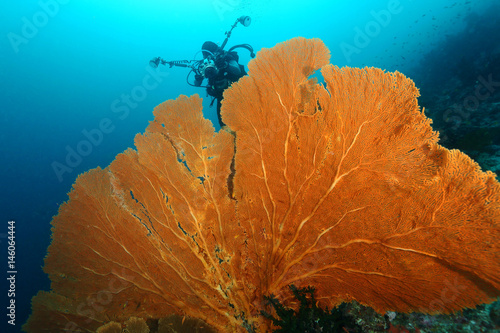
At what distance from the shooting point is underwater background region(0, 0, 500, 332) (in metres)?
13.7

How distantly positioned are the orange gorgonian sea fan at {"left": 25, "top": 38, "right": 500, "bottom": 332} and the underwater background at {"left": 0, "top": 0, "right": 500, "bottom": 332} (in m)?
2.92

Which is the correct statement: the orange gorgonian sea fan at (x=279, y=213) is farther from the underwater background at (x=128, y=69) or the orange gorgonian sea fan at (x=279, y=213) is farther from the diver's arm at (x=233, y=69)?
the diver's arm at (x=233, y=69)

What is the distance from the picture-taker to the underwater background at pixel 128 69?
13.7m

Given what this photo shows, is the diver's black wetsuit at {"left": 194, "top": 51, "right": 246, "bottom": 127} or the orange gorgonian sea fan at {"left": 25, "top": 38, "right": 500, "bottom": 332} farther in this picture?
the diver's black wetsuit at {"left": 194, "top": 51, "right": 246, "bottom": 127}

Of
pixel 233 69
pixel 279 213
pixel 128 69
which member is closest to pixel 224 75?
pixel 233 69

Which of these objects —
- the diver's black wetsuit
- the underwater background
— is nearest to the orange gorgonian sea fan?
the underwater background

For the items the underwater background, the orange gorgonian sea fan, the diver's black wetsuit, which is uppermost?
the underwater background

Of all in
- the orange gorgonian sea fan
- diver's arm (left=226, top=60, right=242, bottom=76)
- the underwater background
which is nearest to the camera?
the orange gorgonian sea fan

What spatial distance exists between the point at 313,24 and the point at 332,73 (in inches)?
3803

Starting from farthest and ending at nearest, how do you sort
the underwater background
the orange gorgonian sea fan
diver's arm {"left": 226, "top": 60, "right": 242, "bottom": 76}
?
the underwater background < diver's arm {"left": 226, "top": 60, "right": 242, "bottom": 76} < the orange gorgonian sea fan

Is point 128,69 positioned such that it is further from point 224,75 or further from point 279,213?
point 279,213

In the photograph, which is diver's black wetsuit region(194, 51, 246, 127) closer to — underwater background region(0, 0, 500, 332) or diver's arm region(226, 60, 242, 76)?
diver's arm region(226, 60, 242, 76)

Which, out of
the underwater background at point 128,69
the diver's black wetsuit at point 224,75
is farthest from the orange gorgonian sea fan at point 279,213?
the diver's black wetsuit at point 224,75

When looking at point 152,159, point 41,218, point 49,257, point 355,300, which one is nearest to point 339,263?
point 355,300
